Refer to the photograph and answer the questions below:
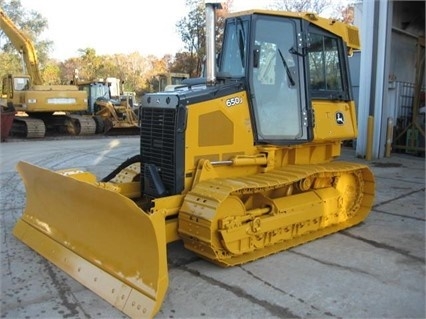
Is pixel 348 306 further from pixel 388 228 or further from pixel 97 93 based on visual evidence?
pixel 97 93

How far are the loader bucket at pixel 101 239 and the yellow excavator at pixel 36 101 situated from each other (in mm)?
12916

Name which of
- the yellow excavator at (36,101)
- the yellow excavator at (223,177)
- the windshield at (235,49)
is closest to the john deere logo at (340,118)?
the yellow excavator at (223,177)

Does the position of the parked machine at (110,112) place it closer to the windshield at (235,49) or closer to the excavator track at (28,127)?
the excavator track at (28,127)

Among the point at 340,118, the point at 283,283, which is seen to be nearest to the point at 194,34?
the point at 340,118

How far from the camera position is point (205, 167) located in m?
4.42

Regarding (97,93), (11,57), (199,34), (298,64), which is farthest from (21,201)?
(11,57)

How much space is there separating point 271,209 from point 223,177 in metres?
0.59

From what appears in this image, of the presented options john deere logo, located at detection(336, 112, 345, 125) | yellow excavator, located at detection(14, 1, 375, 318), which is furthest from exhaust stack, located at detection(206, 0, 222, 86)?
john deere logo, located at detection(336, 112, 345, 125)

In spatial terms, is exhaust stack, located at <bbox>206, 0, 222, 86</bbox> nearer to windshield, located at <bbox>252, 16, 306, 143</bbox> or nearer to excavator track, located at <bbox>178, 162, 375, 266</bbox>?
windshield, located at <bbox>252, 16, 306, 143</bbox>

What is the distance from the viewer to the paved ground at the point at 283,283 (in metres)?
3.41

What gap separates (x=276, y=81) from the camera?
4.86 metres

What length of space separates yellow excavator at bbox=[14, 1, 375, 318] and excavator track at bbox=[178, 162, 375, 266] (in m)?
0.01

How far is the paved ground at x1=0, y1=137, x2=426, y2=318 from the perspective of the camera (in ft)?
11.2

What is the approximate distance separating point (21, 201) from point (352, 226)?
4721mm
